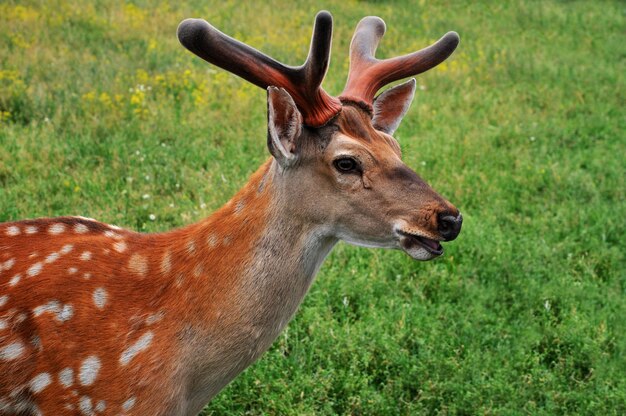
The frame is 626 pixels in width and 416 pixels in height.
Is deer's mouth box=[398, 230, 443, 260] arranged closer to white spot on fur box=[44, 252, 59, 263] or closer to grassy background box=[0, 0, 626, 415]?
white spot on fur box=[44, 252, 59, 263]

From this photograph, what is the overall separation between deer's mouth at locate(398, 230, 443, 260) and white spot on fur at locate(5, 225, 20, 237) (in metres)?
1.71

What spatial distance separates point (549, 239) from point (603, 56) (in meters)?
6.48

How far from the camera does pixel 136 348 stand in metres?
3.03

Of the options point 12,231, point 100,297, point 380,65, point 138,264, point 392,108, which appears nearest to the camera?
point 100,297

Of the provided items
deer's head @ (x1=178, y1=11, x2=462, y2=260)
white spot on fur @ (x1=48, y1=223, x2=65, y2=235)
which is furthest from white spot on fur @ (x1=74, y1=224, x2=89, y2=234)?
deer's head @ (x1=178, y1=11, x2=462, y2=260)

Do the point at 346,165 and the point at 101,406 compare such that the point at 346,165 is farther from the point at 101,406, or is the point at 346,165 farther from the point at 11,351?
the point at 11,351

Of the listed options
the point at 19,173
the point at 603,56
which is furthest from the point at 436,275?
the point at 603,56

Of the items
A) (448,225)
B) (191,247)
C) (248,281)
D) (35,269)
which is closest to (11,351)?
(35,269)

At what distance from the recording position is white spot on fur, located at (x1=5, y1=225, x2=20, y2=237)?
3.40 m

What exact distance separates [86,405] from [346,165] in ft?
4.59

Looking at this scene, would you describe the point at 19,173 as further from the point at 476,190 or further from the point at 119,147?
the point at 476,190

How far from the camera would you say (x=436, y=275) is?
560 cm

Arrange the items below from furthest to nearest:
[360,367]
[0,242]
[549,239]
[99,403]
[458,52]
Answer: [458,52] < [549,239] < [360,367] < [0,242] < [99,403]

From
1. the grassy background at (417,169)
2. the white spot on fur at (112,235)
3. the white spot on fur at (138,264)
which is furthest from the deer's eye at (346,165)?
the grassy background at (417,169)
